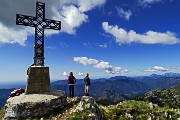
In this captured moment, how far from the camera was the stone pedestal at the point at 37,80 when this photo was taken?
82.4ft

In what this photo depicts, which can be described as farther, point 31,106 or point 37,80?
point 37,80

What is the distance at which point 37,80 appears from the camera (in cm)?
2536

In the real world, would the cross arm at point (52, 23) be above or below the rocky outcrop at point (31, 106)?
above

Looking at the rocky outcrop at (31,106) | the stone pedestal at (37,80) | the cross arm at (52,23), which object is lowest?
the rocky outcrop at (31,106)

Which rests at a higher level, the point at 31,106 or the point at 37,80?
the point at 37,80

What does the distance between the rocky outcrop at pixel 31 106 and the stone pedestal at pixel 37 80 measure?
2.76 ft

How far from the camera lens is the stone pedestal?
2512cm

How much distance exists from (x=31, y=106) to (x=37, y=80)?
3143mm

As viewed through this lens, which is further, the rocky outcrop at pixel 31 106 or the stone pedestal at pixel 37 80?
the stone pedestal at pixel 37 80

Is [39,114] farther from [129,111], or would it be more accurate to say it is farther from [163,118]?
[163,118]

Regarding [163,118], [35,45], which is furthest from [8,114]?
[163,118]

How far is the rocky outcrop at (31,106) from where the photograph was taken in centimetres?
2295

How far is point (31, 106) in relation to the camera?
23031 mm

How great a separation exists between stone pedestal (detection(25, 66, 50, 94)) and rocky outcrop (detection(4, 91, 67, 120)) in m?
0.84
